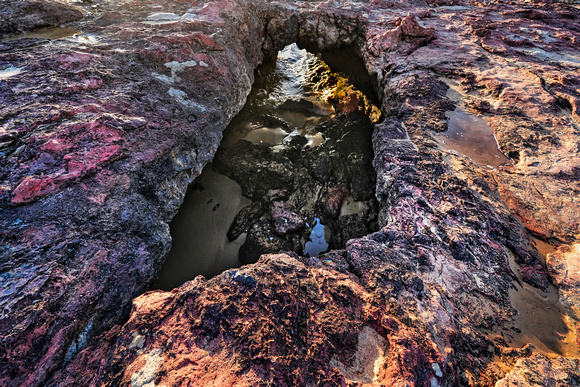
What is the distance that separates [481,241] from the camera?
289 cm

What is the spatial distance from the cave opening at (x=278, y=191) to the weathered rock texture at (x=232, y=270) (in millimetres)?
904

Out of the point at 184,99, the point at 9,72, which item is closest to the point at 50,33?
the point at 9,72

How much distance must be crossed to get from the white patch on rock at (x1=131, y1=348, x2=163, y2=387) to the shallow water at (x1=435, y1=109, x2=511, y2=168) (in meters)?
4.83

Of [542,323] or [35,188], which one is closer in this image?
[542,323]

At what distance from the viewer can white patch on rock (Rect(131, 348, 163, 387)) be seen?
182cm

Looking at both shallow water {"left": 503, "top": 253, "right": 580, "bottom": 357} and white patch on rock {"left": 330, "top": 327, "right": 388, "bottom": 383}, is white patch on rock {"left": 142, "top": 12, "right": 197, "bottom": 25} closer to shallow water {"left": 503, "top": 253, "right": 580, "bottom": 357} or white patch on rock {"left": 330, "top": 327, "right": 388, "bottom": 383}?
white patch on rock {"left": 330, "top": 327, "right": 388, "bottom": 383}

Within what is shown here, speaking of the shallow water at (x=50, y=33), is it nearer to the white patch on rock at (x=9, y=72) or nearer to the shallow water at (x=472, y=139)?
the white patch on rock at (x=9, y=72)

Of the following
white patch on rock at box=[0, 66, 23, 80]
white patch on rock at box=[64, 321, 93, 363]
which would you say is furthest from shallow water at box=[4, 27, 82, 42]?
white patch on rock at box=[64, 321, 93, 363]

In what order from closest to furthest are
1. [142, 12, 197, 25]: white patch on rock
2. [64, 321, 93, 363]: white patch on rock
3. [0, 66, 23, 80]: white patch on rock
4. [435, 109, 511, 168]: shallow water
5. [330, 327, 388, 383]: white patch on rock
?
[330, 327, 388, 383]: white patch on rock < [64, 321, 93, 363]: white patch on rock < [0, 66, 23, 80]: white patch on rock < [435, 109, 511, 168]: shallow water < [142, 12, 197, 25]: white patch on rock

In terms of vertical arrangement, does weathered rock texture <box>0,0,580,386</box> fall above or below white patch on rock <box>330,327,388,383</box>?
above

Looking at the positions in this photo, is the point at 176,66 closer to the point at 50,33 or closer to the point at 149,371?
the point at 50,33

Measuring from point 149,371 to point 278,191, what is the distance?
11.6 ft

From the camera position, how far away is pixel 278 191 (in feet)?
16.4

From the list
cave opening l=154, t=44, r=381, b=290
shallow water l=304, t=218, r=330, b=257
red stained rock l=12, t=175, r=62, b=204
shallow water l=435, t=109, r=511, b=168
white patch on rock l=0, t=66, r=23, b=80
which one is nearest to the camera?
red stained rock l=12, t=175, r=62, b=204
